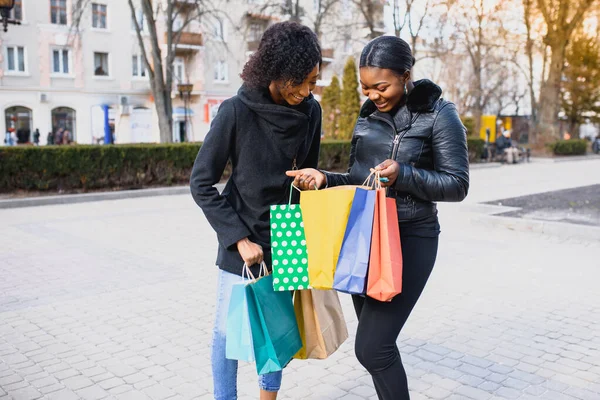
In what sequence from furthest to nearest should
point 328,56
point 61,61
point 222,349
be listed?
point 328,56, point 61,61, point 222,349

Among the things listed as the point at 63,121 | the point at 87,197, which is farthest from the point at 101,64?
the point at 87,197

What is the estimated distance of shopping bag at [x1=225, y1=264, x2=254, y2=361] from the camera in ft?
8.23

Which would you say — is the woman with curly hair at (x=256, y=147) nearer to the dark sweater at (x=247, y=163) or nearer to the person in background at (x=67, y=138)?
the dark sweater at (x=247, y=163)

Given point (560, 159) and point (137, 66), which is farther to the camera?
point (137, 66)

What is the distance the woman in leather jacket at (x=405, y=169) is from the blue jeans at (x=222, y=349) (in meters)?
0.58

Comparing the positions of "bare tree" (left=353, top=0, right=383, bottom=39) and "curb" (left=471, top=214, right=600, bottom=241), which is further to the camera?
"bare tree" (left=353, top=0, right=383, bottom=39)

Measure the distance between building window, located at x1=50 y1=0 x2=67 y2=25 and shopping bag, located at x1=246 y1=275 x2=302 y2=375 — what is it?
34.4m

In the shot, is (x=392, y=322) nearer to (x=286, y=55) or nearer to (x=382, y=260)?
(x=382, y=260)

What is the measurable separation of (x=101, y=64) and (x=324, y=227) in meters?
35.2

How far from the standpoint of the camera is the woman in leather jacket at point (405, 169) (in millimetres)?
Result: 2410

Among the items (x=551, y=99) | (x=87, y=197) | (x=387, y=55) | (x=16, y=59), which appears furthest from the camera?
(x=551, y=99)

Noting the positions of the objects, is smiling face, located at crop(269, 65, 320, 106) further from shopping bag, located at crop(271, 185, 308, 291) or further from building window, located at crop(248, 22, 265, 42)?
building window, located at crop(248, 22, 265, 42)

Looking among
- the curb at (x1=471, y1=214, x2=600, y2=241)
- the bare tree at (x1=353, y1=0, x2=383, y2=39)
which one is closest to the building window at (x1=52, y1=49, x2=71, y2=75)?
the bare tree at (x1=353, y1=0, x2=383, y2=39)

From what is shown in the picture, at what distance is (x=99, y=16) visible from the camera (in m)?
34.4
